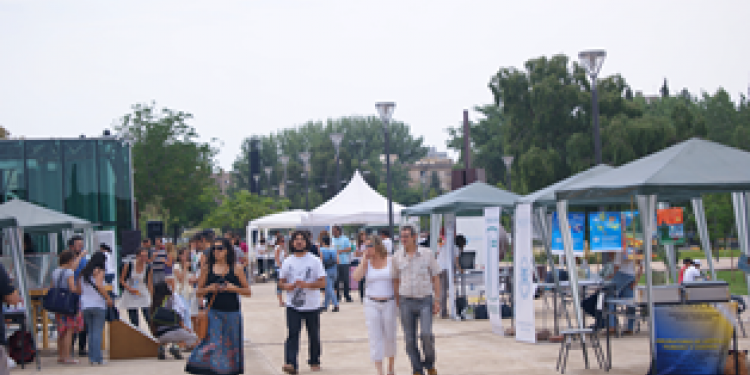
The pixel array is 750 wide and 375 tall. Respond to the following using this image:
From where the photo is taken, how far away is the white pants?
913 centimetres

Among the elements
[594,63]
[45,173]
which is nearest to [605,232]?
[594,63]

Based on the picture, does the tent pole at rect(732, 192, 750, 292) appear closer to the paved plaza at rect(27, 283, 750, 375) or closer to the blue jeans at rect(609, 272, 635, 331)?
the paved plaza at rect(27, 283, 750, 375)

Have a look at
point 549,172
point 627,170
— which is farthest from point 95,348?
point 549,172

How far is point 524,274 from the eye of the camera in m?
12.0

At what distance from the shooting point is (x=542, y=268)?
1912 centimetres

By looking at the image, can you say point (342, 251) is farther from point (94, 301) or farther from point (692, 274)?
point (692, 274)

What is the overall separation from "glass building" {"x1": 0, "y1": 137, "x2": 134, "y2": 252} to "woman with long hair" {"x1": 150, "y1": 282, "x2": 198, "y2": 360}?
15.8m

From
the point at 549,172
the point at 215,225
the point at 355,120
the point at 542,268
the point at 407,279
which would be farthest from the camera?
the point at 355,120

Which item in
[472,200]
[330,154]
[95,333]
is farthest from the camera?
[330,154]

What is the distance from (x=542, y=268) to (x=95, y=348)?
10828mm

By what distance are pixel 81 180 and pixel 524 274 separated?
1956 centimetres

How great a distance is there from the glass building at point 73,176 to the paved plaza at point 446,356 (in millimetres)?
13861

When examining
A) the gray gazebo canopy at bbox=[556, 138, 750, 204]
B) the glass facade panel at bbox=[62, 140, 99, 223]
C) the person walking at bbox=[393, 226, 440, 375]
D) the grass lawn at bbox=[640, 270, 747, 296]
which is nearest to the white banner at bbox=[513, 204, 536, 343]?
the gray gazebo canopy at bbox=[556, 138, 750, 204]

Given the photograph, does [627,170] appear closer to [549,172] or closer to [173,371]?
[173,371]
